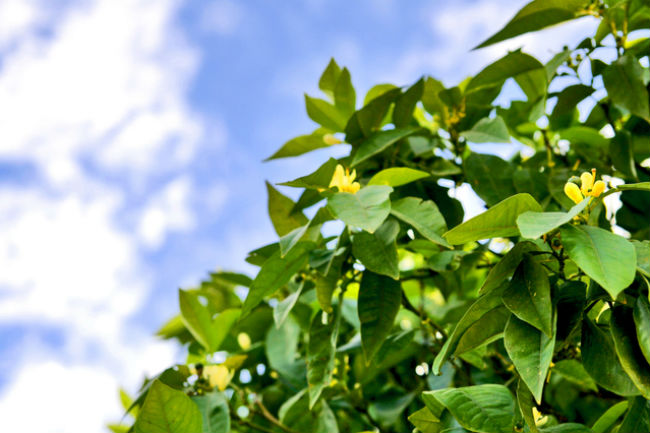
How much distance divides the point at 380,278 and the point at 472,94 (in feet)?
1.71

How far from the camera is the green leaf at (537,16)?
1223mm

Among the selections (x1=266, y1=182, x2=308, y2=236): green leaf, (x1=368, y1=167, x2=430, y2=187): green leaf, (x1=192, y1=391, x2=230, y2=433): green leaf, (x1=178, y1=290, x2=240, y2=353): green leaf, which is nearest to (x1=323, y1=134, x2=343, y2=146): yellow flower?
(x1=266, y1=182, x2=308, y2=236): green leaf

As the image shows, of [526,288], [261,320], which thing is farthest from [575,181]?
[261,320]

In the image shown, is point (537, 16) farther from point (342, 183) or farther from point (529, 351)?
point (529, 351)

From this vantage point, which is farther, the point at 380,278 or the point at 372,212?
the point at 380,278

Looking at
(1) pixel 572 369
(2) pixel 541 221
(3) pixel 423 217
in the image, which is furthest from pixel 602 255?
(1) pixel 572 369

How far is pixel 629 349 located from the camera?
2.58 feet

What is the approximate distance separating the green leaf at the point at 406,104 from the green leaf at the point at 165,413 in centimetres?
68

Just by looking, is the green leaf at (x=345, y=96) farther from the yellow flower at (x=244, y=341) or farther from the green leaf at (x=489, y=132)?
the yellow flower at (x=244, y=341)

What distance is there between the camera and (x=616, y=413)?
3.24ft

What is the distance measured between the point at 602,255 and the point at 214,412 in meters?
0.65

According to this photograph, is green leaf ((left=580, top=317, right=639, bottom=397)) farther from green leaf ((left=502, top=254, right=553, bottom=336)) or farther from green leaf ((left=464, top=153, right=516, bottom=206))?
green leaf ((left=464, top=153, right=516, bottom=206))

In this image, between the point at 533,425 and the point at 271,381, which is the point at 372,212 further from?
the point at 271,381

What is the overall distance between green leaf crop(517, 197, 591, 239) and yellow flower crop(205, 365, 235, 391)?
0.69m
